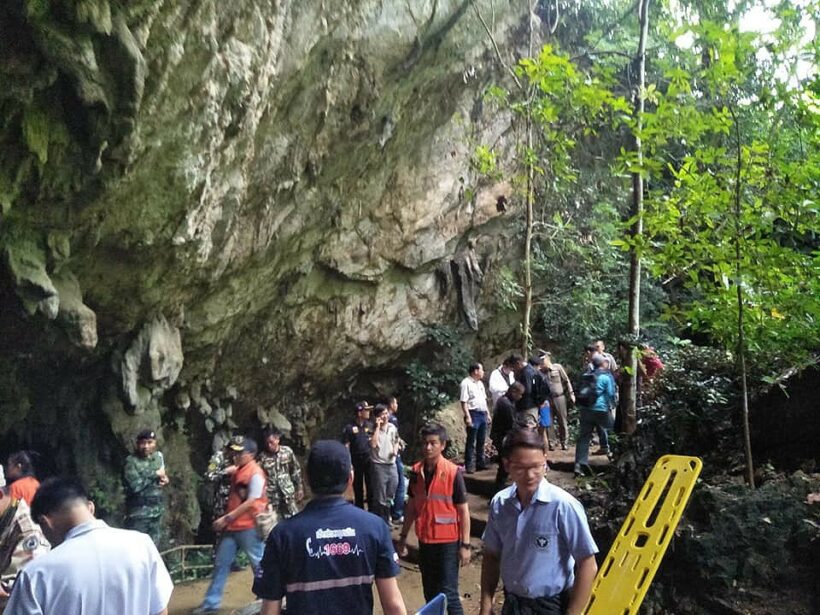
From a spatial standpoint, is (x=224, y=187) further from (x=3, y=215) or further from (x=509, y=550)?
(x=509, y=550)

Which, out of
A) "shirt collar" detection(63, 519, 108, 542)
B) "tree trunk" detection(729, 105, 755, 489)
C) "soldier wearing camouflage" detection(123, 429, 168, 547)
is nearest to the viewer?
"shirt collar" detection(63, 519, 108, 542)

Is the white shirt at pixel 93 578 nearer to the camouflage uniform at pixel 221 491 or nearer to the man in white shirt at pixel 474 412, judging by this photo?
the camouflage uniform at pixel 221 491

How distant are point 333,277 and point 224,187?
4500mm

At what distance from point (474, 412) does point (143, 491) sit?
16.2 feet

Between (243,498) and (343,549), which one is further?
(243,498)

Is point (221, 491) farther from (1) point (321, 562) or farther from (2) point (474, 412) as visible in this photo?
(2) point (474, 412)

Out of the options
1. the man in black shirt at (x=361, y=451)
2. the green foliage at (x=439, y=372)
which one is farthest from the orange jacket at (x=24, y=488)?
the green foliage at (x=439, y=372)

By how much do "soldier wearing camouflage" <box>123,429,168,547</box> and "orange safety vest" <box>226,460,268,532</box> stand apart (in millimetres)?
1631

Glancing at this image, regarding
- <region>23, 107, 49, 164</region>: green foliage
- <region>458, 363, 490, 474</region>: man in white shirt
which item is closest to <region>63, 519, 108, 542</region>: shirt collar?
<region>23, 107, 49, 164</region>: green foliage

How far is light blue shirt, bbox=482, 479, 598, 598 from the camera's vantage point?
291cm

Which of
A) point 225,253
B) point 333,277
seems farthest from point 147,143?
point 333,277

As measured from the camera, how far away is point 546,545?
9.64 ft

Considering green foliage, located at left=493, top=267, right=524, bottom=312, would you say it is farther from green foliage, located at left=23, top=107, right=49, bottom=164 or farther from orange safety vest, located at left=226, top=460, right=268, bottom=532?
green foliage, located at left=23, top=107, right=49, bottom=164

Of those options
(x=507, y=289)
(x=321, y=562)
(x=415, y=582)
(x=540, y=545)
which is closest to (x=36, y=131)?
(x=321, y=562)
